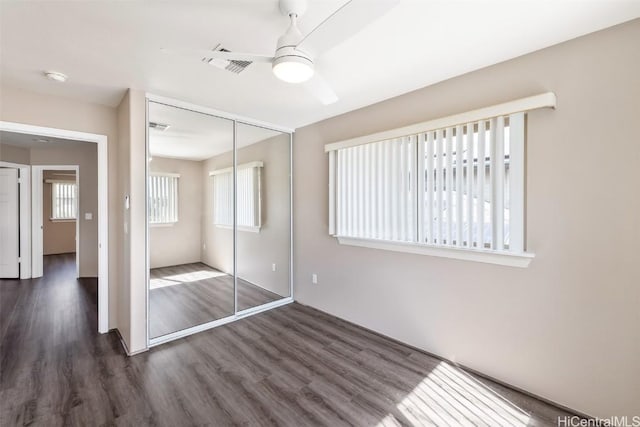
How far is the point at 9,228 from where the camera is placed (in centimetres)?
508

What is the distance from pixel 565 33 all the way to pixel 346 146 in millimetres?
1940

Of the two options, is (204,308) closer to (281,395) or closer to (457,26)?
(281,395)

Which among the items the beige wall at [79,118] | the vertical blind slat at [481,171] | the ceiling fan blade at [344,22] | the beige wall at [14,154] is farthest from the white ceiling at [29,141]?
the vertical blind slat at [481,171]

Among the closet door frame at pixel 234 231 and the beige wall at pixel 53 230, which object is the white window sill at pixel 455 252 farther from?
the beige wall at pixel 53 230

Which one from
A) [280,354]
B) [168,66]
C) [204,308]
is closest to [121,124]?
[168,66]

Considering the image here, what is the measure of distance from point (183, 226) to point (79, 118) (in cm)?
151

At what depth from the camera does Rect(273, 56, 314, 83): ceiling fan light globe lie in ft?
4.53

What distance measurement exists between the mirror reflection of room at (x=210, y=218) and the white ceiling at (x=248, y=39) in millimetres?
704

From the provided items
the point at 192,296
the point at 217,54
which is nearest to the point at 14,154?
the point at 192,296

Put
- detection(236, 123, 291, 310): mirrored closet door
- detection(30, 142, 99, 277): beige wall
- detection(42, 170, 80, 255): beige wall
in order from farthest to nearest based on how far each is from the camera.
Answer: detection(42, 170, 80, 255): beige wall, detection(30, 142, 99, 277): beige wall, detection(236, 123, 291, 310): mirrored closet door

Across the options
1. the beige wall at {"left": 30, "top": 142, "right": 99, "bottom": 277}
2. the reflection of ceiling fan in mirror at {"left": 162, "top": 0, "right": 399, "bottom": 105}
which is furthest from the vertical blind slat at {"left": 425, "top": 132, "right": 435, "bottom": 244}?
the beige wall at {"left": 30, "top": 142, "right": 99, "bottom": 277}

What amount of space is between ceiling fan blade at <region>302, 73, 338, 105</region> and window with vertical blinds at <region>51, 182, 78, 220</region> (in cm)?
996

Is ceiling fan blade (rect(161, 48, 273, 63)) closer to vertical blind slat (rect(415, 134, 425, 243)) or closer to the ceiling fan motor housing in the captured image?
the ceiling fan motor housing

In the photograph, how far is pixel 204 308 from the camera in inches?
136
